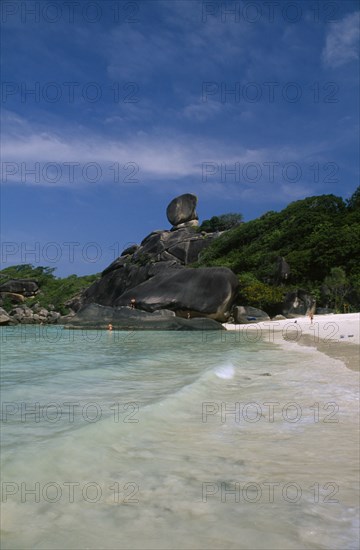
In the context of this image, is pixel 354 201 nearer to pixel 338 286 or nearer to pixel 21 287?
pixel 338 286

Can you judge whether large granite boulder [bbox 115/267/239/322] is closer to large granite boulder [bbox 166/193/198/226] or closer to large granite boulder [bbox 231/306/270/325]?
large granite boulder [bbox 231/306/270/325]

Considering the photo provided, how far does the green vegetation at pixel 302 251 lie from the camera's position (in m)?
32.3

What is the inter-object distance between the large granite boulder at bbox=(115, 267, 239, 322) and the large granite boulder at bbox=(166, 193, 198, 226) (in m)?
25.4

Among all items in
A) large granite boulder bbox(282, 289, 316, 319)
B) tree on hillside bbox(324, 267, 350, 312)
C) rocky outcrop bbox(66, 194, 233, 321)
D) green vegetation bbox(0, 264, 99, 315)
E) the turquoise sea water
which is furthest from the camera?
green vegetation bbox(0, 264, 99, 315)

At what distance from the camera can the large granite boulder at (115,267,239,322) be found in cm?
3062

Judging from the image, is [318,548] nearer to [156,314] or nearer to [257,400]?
[257,400]

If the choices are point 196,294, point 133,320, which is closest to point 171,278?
point 196,294

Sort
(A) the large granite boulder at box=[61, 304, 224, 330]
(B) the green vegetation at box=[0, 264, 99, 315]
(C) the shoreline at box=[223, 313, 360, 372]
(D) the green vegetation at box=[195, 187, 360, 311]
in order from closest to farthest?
(C) the shoreline at box=[223, 313, 360, 372] < (A) the large granite boulder at box=[61, 304, 224, 330] < (D) the green vegetation at box=[195, 187, 360, 311] < (B) the green vegetation at box=[0, 264, 99, 315]

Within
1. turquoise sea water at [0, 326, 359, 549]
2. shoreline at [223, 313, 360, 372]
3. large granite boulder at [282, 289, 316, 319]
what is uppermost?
large granite boulder at [282, 289, 316, 319]

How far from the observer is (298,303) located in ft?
102

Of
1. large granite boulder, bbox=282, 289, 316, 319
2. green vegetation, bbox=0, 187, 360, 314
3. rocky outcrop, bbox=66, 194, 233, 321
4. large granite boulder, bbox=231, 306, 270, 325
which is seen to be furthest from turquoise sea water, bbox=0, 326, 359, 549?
green vegetation, bbox=0, 187, 360, 314

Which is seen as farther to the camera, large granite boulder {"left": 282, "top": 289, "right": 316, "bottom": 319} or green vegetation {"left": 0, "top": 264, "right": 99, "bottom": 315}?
green vegetation {"left": 0, "top": 264, "right": 99, "bottom": 315}

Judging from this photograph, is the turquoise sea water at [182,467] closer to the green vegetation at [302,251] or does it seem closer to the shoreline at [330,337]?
the shoreline at [330,337]

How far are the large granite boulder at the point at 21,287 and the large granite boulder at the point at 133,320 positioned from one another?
35469 mm
